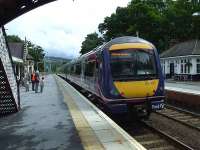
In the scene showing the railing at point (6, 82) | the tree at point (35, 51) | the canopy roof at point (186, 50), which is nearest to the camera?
the railing at point (6, 82)

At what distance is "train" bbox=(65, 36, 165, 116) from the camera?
1606 cm

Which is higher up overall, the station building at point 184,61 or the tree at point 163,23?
the tree at point 163,23

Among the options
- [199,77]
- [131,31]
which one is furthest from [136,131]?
[131,31]

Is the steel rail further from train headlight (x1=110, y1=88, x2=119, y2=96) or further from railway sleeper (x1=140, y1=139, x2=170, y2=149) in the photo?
train headlight (x1=110, y1=88, x2=119, y2=96)

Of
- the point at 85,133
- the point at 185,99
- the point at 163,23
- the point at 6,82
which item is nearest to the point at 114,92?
the point at 6,82

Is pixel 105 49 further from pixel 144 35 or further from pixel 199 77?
pixel 144 35

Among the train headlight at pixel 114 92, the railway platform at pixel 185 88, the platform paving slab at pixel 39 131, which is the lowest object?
the platform paving slab at pixel 39 131

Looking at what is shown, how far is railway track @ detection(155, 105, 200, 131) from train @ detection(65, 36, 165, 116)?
1482 mm

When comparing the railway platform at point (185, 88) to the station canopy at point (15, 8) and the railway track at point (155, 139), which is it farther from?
the station canopy at point (15, 8)

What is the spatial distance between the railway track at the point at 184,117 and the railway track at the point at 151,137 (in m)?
1.38

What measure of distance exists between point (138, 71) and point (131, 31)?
208ft

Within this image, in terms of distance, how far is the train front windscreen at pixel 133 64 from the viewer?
1655 centimetres

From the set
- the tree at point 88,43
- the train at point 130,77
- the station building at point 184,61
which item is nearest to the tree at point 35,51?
the tree at point 88,43

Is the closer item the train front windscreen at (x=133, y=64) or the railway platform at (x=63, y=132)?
the railway platform at (x=63, y=132)
